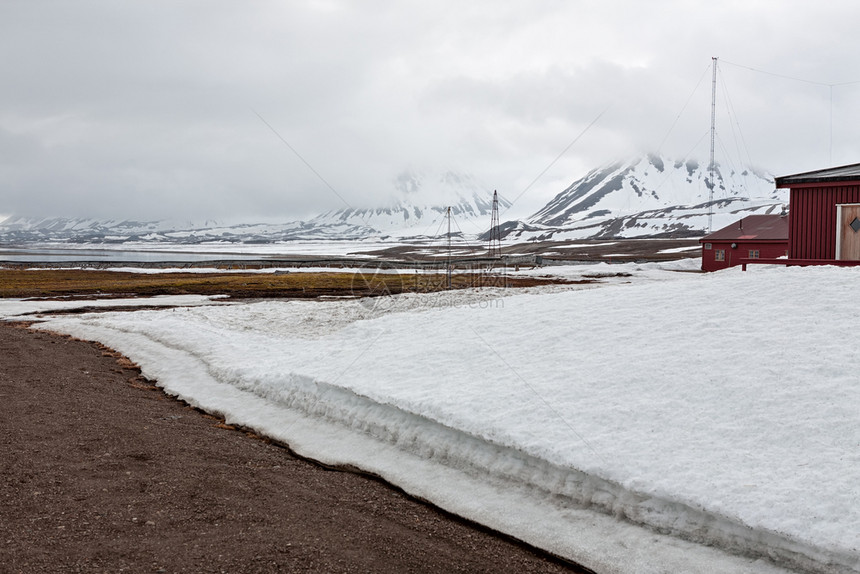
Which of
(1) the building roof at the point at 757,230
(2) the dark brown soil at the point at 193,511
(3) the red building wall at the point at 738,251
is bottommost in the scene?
(2) the dark brown soil at the point at 193,511

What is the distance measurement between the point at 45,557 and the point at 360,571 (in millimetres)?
3832

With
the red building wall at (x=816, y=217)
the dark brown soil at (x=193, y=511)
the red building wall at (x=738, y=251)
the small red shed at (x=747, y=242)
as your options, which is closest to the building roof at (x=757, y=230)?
the small red shed at (x=747, y=242)

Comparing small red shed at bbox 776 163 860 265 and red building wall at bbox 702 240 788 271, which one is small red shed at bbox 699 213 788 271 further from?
small red shed at bbox 776 163 860 265

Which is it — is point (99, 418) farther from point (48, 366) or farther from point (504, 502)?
point (504, 502)

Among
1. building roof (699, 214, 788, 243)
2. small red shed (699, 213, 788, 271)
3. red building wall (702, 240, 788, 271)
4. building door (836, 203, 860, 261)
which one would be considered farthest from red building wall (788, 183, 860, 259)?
building roof (699, 214, 788, 243)

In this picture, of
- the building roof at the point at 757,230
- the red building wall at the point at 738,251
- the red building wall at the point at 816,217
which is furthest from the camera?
Result: the building roof at the point at 757,230

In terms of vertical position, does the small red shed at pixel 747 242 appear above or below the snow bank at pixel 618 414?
above

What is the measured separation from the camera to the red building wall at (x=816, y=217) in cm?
2283

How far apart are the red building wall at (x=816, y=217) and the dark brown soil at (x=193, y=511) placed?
21.6m

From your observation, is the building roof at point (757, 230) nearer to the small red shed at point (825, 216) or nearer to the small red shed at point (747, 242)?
the small red shed at point (747, 242)

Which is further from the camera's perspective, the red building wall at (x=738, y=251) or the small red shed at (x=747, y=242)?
the small red shed at (x=747, y=242)

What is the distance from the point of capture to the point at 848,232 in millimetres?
22609

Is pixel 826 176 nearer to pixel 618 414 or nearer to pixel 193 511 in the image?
pixel 618 414

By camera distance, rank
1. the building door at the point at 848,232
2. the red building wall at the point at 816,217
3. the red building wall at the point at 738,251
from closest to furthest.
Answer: the building door at the point at 848,232 < the red building wall at the point at 816,217 < the red building wall at the point at 738,251
